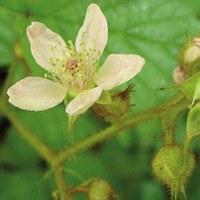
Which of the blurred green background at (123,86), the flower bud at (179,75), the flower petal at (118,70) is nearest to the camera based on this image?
the flower petal at (118,70)

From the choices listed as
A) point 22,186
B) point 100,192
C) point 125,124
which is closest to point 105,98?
point 125,124

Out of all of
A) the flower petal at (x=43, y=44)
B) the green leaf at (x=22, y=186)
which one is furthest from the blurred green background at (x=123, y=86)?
the flower petal at (x=43, y=44)

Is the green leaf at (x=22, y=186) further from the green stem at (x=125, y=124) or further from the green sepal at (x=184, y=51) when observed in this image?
the green sepal at (x=184, y=51)

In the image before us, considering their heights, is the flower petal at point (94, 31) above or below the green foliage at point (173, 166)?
above

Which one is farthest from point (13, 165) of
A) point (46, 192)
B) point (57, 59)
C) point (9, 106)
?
point (57, 59)

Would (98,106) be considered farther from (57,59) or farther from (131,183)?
(131,183)

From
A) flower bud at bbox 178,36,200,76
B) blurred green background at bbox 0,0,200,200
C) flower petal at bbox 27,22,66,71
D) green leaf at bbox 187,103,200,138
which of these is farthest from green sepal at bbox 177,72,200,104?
blurred green background at bbox 0,0,200,200

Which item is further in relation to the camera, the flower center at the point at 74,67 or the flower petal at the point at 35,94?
the flower center at the point at 74,67
